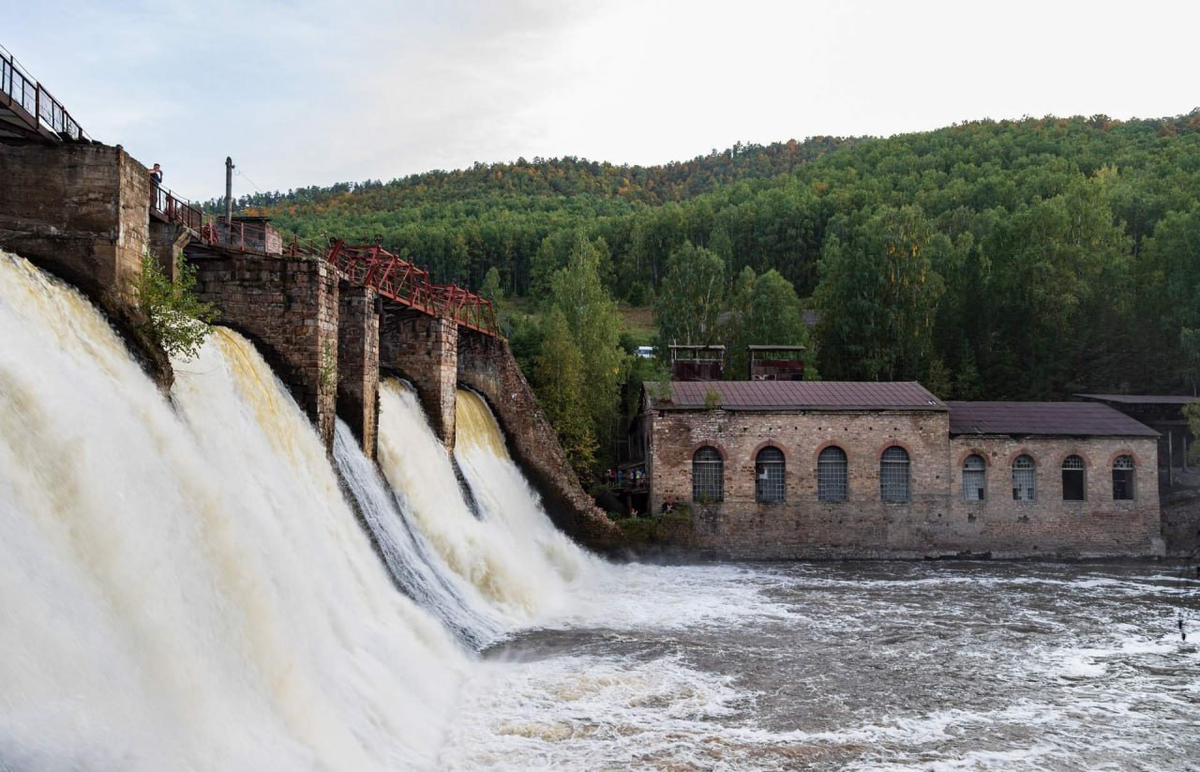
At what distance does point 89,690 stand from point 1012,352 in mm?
45679

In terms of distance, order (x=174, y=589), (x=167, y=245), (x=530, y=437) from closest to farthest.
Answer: (x=174, y=589) → (x=167, y=245) → (x=530, y=437)

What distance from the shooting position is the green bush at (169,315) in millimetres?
12719

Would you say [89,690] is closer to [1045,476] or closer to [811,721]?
[811,721]

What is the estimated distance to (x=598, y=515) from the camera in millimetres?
28016

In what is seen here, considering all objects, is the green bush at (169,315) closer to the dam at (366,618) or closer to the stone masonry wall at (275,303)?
Answer: the dam at (366,618)

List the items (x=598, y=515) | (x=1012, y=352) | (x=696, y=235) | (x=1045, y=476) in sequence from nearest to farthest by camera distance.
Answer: (x=598, y=515), (x=1045, y=476), (x=1012, y=352), (x=696, y=235)

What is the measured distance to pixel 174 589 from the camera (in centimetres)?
858

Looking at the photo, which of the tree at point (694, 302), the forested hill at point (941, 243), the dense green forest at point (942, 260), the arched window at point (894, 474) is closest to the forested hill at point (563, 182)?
the forested hill at point (941, 243)

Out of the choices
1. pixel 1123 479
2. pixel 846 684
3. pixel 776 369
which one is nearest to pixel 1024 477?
pixel 1123 479

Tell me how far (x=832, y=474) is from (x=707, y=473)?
4.33 m

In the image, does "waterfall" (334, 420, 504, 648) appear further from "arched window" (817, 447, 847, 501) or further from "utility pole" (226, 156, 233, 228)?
"arched window" (817, 447, 847, 501)

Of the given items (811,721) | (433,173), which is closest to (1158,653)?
(811,721)

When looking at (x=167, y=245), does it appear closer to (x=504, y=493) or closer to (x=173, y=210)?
(x=173, y=210)

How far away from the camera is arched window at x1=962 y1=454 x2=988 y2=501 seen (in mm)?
30266
